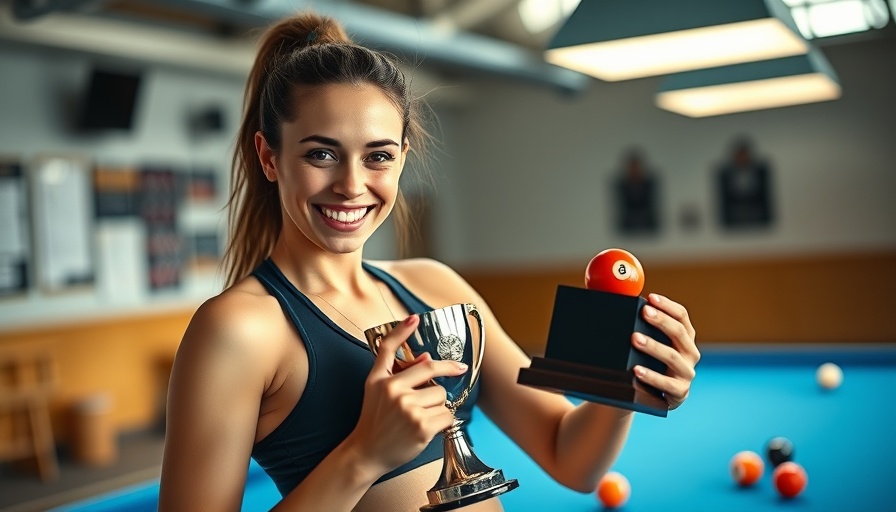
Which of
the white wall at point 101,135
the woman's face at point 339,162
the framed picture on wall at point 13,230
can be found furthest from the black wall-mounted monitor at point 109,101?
the woman's face at point 339,162

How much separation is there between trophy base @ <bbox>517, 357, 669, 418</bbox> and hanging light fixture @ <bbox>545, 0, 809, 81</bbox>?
1429 millimetres

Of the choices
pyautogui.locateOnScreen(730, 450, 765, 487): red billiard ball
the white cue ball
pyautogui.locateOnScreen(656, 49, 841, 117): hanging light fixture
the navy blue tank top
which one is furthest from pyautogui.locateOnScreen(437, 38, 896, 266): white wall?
the navy blue tank top

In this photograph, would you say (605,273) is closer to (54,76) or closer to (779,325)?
(54,76)

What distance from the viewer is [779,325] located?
27.3 ft

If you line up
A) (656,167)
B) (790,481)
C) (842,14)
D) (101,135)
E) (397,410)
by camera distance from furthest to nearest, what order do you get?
(656,167) → (842,14) → (101,135) → (790,481) → (397,410)

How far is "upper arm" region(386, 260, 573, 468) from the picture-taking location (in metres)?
1.57

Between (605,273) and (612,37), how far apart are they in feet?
4.64

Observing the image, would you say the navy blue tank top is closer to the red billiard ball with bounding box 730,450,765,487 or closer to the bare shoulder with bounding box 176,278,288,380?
the bare shoulder with bounding box 176,278,288,380

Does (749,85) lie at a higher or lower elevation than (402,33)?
lower

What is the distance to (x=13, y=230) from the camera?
6.05 m

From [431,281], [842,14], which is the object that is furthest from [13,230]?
[842,14]

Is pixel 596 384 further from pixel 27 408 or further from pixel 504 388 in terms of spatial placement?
pixel 27 408

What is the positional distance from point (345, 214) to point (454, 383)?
0.28 m

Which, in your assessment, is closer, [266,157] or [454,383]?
[454,383]
